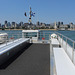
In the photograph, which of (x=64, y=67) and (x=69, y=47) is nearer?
(x=64, y=67)

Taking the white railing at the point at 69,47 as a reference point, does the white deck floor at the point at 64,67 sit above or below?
below

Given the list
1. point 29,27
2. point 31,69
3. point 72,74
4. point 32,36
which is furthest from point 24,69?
point 29,27

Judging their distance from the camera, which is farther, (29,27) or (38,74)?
(29,27)

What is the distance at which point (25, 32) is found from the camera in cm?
1304

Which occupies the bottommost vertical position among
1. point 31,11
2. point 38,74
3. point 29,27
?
point 38,74

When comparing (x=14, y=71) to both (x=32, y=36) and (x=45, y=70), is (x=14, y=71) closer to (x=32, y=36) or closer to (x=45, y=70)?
(x=45, y=70)

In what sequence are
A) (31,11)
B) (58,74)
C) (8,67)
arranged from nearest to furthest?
(58,74) < (8,67) < (31,11)

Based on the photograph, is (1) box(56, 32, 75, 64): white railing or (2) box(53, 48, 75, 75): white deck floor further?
(1) box(56, 32, 75, 64): white railing

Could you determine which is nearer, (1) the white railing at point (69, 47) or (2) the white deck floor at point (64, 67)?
(2) the white deck floor at point (64, 67)

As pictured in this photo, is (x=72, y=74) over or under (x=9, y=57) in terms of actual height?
over

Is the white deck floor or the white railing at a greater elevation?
the white railing

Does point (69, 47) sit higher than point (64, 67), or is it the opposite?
point (69, 47)

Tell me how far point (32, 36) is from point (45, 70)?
8806 millimetres

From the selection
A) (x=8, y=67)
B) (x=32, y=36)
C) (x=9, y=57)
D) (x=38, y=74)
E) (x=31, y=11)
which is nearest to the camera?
(x=38, y=74)
